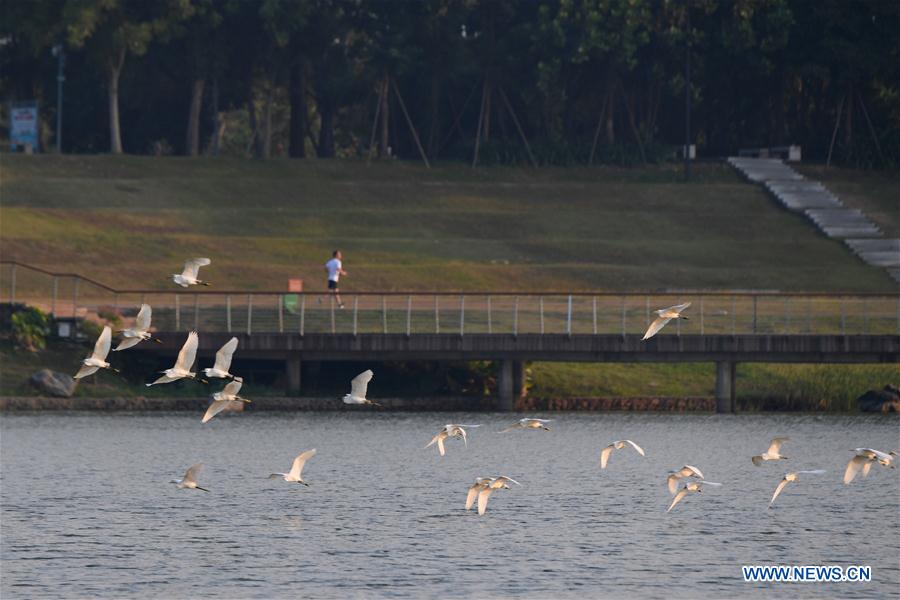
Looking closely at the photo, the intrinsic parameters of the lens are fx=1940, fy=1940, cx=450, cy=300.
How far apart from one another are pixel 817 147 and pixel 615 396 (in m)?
51.0

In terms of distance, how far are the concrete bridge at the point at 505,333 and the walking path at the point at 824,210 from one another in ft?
68.3

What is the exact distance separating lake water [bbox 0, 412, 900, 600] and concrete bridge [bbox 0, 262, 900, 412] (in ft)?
6.00

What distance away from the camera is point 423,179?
96.3 meters

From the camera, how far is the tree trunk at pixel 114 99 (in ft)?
330

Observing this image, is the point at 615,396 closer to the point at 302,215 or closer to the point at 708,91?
the point at 302,215

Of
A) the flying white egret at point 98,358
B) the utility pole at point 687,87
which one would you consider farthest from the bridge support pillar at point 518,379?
the utility pole at point 687,87

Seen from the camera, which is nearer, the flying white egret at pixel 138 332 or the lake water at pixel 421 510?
the flying white egret at pixel 138 332

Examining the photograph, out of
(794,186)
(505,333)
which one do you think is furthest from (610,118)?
(505,333)

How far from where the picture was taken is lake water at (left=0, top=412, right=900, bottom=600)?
105 ft

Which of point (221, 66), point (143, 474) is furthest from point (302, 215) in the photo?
point (143, 474)

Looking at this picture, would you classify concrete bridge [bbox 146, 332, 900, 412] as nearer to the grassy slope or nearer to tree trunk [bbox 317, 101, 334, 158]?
the grassy slope

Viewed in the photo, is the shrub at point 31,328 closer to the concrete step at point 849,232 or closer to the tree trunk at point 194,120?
the concrete step at point 849,232

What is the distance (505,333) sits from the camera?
2222 inches

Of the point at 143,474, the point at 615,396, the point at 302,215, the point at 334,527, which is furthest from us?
the point at 302,215
